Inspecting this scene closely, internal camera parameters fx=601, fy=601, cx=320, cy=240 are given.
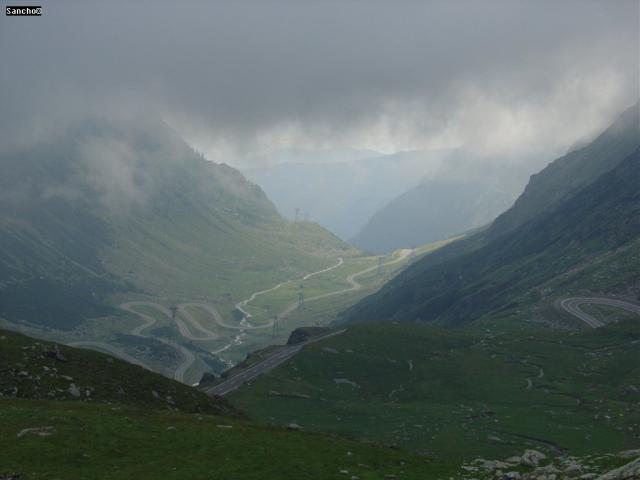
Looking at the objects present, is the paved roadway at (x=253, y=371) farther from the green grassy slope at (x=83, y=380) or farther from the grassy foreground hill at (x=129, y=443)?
the grassy foreground hill at (x=129, y=443)

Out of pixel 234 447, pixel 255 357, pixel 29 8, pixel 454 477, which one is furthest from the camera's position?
pixel 255 357

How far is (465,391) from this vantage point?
5581 inches

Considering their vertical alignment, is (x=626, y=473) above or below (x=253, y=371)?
above

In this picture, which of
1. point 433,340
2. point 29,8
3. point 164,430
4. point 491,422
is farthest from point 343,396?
point 29,8

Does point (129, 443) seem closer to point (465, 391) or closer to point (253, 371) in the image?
point (465, 391)

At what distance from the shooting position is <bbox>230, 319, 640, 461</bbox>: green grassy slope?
98625 millimetres

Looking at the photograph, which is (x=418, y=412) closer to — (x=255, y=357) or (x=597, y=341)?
(x=255, y=357)

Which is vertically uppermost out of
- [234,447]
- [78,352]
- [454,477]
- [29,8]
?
[29,8]

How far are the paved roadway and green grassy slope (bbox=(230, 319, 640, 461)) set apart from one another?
4.72 m

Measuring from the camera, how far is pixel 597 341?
572ft

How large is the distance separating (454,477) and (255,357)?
13484cm

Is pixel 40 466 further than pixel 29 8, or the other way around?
pixel 29 8

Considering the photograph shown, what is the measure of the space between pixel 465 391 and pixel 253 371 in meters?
54.0

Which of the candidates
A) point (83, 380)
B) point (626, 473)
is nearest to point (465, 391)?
point (83, 380)
